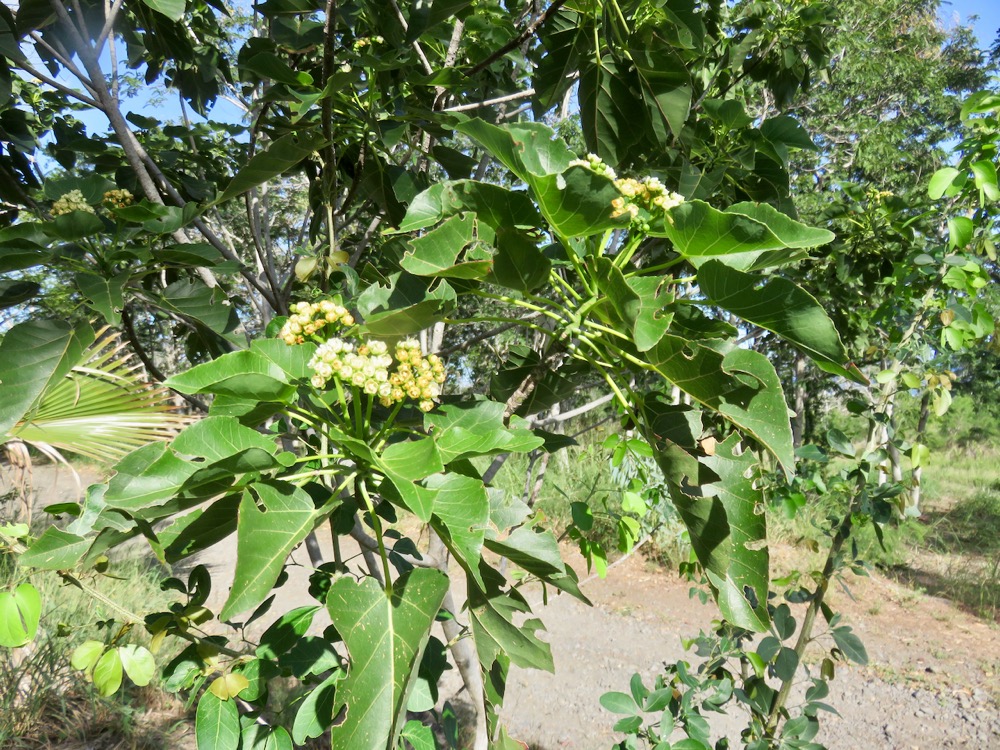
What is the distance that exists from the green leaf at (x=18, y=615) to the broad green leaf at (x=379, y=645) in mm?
470

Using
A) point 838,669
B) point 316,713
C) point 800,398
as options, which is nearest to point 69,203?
point 316,713

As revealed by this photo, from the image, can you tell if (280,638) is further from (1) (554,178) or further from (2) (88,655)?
(1) (554,178)

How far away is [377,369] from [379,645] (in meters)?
0.32

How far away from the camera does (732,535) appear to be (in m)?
0.76

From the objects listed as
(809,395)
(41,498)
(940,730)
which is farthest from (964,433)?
(41,498)

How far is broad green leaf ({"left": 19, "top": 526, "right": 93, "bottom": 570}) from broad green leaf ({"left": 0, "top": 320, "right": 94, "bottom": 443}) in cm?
23

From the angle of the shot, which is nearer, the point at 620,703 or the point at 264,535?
the point at 264,535

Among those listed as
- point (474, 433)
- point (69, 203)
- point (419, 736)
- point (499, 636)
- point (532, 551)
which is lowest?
point (419, 736)

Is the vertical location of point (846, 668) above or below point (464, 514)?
below

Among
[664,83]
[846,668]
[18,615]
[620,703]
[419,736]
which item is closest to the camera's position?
[18,615]

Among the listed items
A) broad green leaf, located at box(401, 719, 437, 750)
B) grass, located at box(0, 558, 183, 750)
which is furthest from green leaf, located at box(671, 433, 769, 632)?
grass, located at box(0, 558, 183, 750)

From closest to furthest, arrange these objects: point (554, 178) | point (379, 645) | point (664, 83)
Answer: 1. point (554, 178)
2. point (379, 645)
3. point (664, 83)

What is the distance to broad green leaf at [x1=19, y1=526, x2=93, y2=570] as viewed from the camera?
30.5 inches

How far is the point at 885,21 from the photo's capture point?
799cm
